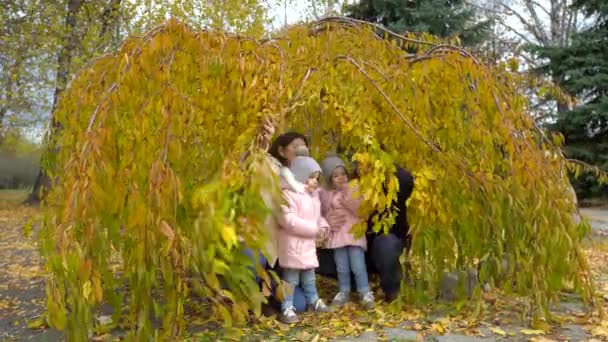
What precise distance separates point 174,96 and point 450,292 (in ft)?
7.75

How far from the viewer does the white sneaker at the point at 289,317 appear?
11.8 ft

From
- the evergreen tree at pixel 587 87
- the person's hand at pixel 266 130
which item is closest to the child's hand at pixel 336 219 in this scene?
the person's hand at pixel 266 130

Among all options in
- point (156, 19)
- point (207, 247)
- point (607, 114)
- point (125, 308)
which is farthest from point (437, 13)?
point (207, 247)

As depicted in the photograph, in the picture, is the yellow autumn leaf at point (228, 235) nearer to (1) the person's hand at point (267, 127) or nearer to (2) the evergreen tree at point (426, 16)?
(1) the person's hand at point (267, 127)

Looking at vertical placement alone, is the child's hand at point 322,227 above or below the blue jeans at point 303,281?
above

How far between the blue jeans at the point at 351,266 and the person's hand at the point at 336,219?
157 millimetres

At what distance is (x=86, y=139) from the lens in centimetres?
259

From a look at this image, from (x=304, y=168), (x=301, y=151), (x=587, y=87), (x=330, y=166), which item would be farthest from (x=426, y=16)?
(x=304, y=168)

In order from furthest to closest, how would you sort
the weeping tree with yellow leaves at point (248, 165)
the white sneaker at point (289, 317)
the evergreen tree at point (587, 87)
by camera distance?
the evergreen tree at point (587, 87)
the white sneaker at point (289, 317)
the weeping tree with yellow leaves at point (248, 165)

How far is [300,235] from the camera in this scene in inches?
145

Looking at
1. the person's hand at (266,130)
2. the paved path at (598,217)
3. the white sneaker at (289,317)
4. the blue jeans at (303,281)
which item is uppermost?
the person's hand at (266,130)

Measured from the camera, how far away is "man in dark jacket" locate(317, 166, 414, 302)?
3.98 m

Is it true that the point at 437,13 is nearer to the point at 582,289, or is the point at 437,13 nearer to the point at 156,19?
the point at 156,19

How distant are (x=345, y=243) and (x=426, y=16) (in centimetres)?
1074
